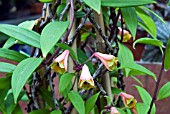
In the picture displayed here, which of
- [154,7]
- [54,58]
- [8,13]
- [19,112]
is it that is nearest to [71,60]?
[54,58]

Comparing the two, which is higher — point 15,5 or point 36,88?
point 36,88

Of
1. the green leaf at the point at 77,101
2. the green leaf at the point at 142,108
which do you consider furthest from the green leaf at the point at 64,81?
the green leaf at the point at 142,108

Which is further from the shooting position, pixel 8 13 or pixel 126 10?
pixel 8 13

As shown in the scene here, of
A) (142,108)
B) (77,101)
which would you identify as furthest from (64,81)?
(142,108)

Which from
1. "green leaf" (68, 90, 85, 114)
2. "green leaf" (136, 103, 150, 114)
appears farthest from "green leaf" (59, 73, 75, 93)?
"green leaf" (136, 103, 150, 114)

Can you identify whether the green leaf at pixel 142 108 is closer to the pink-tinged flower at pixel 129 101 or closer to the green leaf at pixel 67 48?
the pink-tinged flower at pixel 129 101

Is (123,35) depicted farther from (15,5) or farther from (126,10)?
(15,5)

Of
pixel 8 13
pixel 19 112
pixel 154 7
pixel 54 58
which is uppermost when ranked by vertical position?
pixel 54 58

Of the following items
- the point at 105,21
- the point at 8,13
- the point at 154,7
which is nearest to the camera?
the point at 105,21
